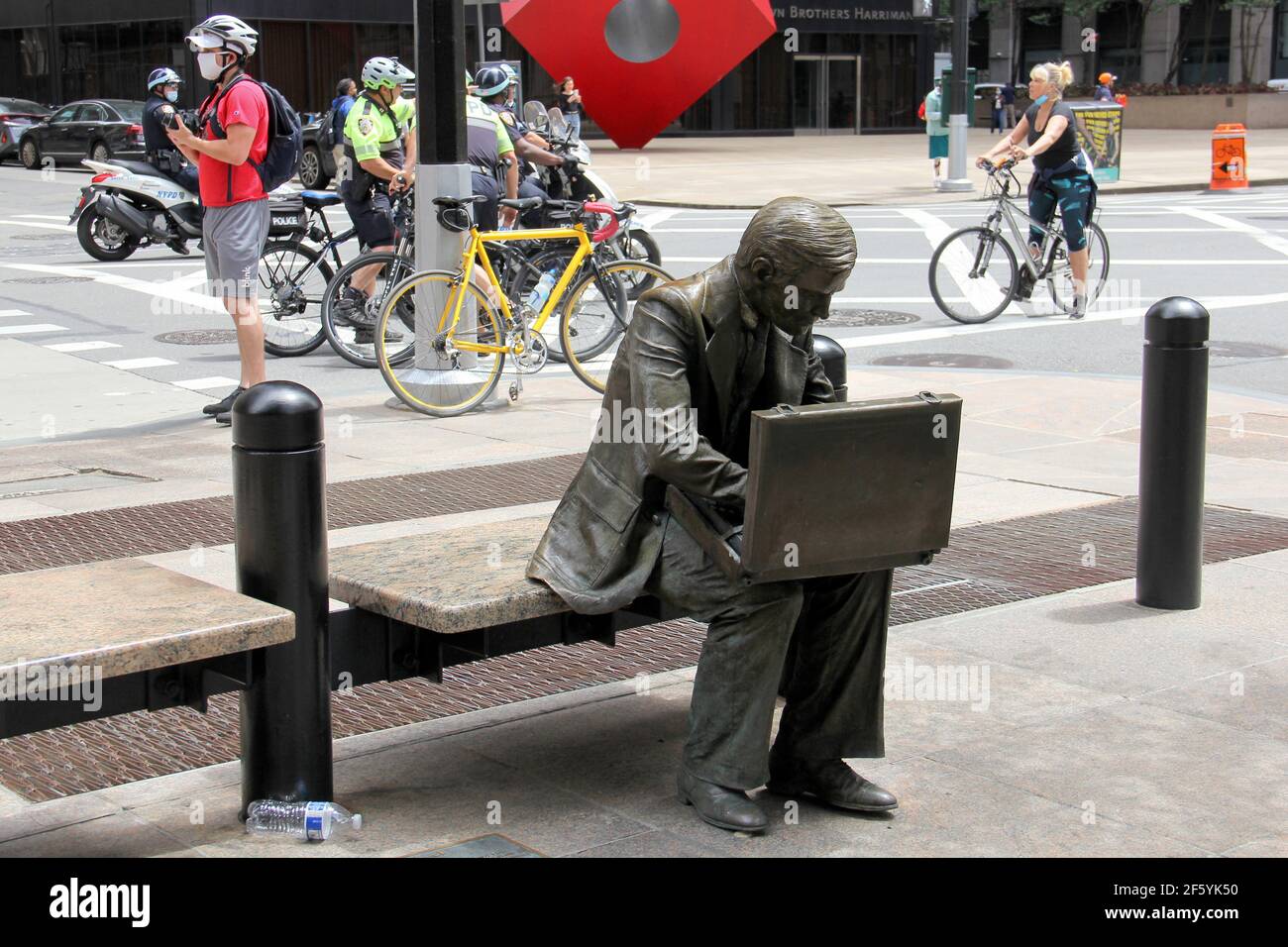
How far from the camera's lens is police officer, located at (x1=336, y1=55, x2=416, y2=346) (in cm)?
1148

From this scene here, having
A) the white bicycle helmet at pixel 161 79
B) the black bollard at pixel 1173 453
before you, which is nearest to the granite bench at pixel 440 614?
the black bollard at pixel 1173 453

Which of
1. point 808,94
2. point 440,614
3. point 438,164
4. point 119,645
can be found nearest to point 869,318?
point 438,164

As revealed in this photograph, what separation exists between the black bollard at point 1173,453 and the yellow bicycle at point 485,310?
168 inches

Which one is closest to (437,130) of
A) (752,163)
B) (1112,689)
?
(1112,689)

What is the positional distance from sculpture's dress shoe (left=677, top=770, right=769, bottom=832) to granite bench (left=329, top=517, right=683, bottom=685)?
489 mm

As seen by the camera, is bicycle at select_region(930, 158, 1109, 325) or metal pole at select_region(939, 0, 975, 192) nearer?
bicycle at select_region(930, 158, 1109, 325)

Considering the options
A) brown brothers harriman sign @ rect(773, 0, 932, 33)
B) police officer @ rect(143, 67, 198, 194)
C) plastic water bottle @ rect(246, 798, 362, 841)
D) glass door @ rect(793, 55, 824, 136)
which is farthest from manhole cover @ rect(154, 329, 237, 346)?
glass door @ rect(793, 55, 824, 136)

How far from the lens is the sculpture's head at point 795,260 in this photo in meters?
3.88

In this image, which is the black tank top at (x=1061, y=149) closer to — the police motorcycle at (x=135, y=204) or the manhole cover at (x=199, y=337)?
the manhole cover at (x=199, y=337)

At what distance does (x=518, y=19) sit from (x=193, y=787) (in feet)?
118

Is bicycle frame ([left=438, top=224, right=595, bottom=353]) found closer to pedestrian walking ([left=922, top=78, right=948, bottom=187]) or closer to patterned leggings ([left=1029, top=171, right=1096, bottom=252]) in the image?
patterned leggings ([left=1029, top=171, right=1096, bottom=252])

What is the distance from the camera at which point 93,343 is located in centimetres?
1302

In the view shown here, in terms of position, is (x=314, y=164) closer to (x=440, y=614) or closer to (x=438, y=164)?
(x=438, y=164)

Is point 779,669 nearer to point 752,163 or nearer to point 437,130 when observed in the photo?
point 437,130
